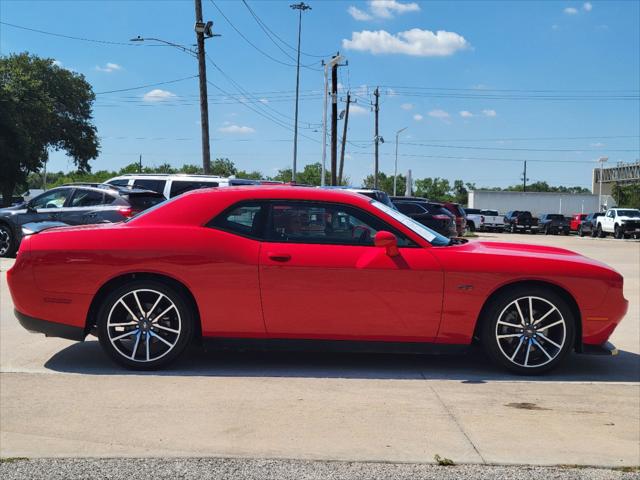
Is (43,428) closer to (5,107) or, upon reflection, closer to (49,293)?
(49,293)

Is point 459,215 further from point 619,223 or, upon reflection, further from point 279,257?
point 279,257

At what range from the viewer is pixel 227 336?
5.34m

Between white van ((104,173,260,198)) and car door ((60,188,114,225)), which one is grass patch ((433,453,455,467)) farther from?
white van ((104,173,260,198))

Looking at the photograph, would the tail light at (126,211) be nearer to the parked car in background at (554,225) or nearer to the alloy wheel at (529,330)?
the alloy wheel at (529,330)

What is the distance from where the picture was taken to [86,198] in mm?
13438

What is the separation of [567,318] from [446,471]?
7.55 feet

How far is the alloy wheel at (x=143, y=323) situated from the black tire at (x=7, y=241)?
1022cm

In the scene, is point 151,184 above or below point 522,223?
above

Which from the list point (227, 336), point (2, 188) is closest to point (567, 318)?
point (227, 336)

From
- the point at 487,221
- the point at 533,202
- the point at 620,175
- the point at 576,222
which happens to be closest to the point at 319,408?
the point at 487,221

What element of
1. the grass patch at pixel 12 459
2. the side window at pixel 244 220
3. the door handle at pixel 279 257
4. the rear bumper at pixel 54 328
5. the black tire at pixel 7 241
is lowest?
the grass patch at pixel 12 459

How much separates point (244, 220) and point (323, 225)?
65 centimetres

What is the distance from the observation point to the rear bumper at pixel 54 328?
5.35 metres

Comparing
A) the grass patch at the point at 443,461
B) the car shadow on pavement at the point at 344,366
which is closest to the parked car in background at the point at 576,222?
the car shadow on pavement at the point at 344,366
